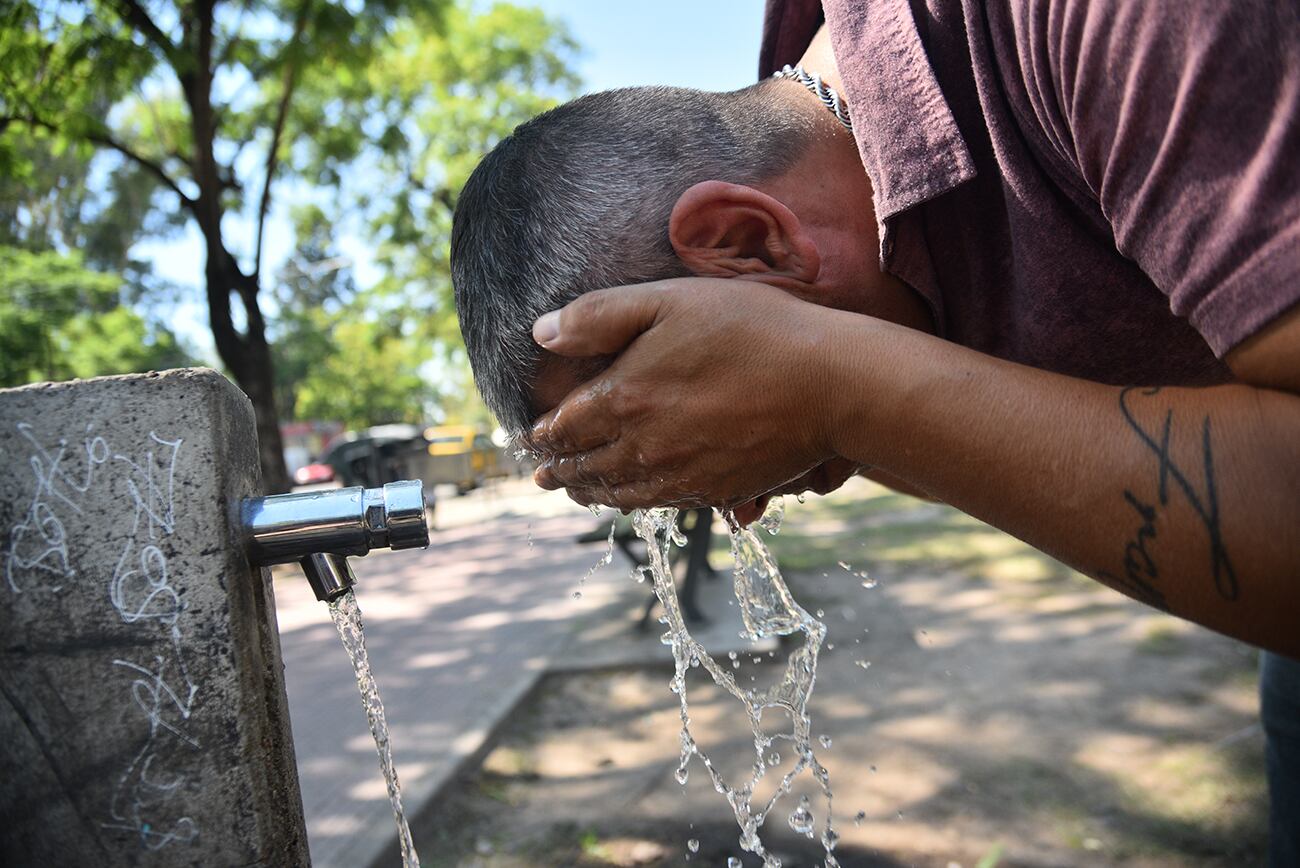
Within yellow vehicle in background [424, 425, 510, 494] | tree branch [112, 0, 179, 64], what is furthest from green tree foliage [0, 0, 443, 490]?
yellow vehicle in background [424, 425, 510, 494]

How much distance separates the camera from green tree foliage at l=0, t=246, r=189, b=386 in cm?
1834

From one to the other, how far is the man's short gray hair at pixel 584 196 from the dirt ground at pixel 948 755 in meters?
2.17

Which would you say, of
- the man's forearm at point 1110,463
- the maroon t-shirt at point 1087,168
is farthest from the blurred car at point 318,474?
the man's forearm at point 1110,463

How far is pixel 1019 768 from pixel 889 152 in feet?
8.93

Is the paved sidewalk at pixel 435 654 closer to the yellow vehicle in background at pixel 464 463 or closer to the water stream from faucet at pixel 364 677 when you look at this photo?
the water stream from faucet at pixel 364 677

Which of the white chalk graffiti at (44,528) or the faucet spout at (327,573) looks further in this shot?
the faucet spout at (327,573)

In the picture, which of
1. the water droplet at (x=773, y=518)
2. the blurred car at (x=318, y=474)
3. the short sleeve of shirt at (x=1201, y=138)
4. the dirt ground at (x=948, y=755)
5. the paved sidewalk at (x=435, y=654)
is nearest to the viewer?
the short sleeve of shirt at (x=1201, y=138)

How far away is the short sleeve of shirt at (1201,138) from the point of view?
0.89 m

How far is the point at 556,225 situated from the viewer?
145 centimetres

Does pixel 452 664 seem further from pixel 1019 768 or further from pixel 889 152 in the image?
pixel 889 152

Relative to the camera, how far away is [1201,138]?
927 mm

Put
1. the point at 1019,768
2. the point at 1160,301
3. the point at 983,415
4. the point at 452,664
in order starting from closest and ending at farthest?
1. the point at 983,415
2. the point at 1160,301
3. the point at 1019,768
4. the point at 452,664

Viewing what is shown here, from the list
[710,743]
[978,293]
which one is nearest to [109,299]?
[710,743]

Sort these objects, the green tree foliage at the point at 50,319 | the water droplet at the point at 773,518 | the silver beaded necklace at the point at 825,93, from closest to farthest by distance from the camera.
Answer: the silver beaded necklace at the point at 825,93 → the water droplet at the point at 773,518 → the green tree foliage at the point at 50,319
